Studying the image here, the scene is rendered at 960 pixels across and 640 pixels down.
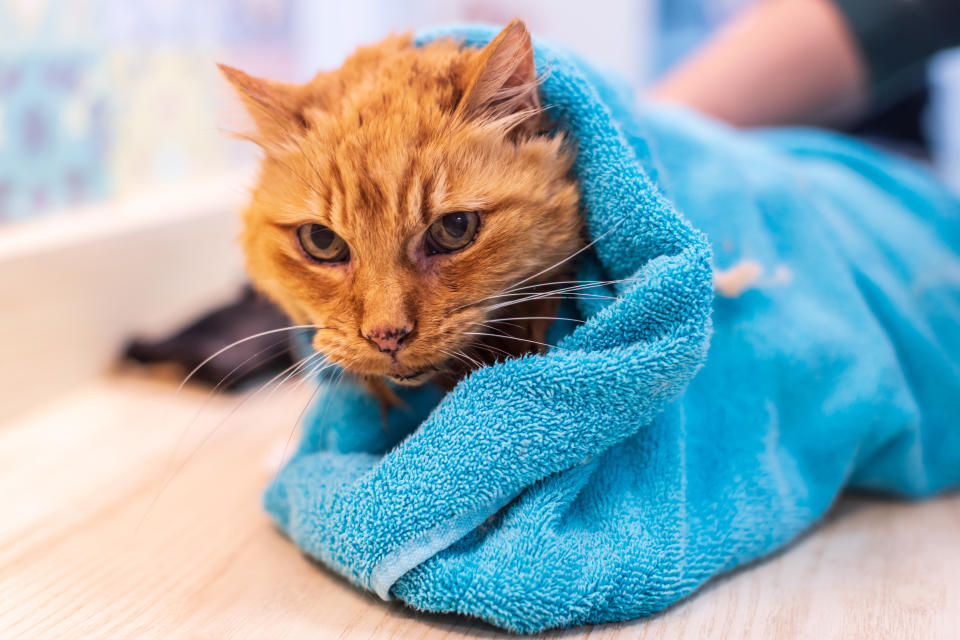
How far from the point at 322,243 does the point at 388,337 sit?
185 millimetres

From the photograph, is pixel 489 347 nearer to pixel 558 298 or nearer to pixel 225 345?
pixel 558 298

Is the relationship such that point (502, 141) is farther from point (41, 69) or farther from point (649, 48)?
point (649, 48)

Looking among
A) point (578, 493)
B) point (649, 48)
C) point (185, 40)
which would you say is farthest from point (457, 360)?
point (649, 48)

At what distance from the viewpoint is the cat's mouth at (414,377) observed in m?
0.98

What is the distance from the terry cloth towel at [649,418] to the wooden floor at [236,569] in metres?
0.04

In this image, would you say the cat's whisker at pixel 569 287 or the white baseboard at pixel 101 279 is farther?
the white baseboard at pixel 101 279

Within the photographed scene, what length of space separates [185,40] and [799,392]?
1825 mm

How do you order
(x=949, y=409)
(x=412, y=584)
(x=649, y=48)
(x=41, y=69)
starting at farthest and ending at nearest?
(x=649, y=48), (x=41, y=69), (x=949, y=409), (x=412, y=584)

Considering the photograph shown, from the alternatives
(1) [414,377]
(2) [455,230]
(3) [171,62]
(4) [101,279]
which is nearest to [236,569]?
(1) [414,377]

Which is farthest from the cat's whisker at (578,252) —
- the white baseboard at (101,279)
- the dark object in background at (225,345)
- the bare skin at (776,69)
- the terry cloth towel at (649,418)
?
the bare skin at (776,69)

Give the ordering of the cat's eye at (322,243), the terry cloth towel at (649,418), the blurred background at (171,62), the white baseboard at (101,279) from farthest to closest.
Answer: the blurred background at (171,62) < the white baseboard at (101,279) < the cat's eye at (322,243) < the terry cloth towel at (649,418)

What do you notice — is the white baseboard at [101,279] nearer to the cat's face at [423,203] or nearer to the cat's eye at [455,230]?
the cat's face at [423,203]

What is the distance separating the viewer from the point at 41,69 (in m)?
1.73

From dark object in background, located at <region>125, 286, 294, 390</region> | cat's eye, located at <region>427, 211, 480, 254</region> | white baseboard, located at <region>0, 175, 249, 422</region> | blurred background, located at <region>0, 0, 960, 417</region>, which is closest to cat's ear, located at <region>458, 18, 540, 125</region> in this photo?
cat's eye, located at <region>427, 211, 480, 254</region>
